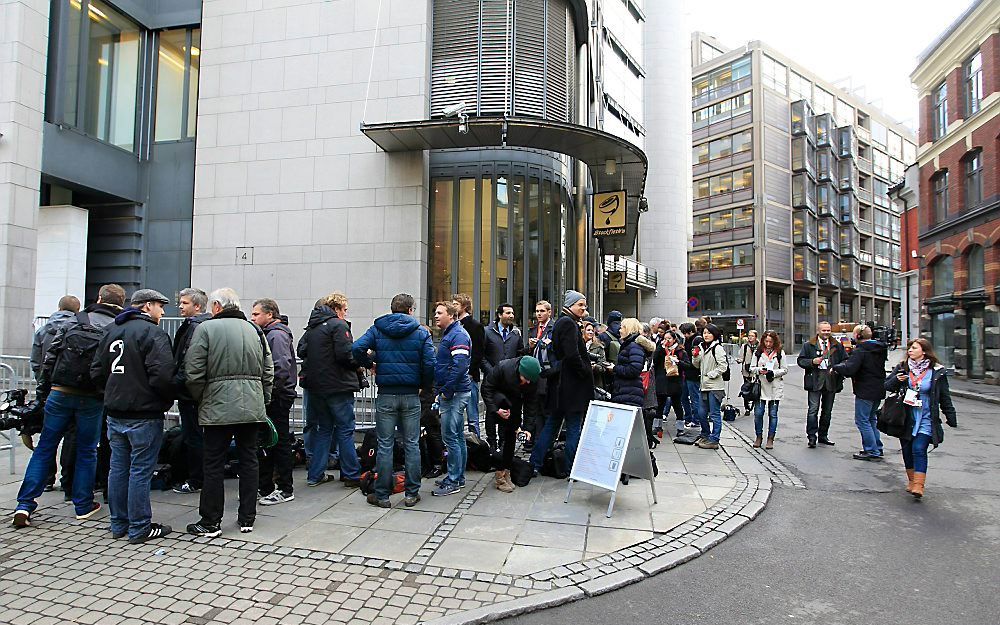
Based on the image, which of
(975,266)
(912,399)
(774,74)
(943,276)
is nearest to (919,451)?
(912,399)

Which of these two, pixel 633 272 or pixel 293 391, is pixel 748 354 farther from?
pixel 633 272

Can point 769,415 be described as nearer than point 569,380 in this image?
No

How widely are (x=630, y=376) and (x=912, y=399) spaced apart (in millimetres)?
2970

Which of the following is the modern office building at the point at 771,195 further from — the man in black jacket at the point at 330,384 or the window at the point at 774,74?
the man in black jacket at the point at 330,384

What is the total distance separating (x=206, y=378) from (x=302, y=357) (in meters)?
1.55

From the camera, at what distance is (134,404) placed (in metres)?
4.64

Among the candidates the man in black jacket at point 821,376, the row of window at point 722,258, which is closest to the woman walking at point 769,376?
the man in black jacket at point 821,376

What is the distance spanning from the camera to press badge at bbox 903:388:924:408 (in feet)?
20.5

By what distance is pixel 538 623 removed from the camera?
11.7ft

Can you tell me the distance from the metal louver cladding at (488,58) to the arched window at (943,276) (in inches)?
906

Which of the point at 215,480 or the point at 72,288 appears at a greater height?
the point at 72,288

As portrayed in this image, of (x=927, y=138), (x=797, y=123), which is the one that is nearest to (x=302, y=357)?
(x=927, y=138)

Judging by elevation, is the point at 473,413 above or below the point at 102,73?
below

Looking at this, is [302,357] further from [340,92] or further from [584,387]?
[340,92]
